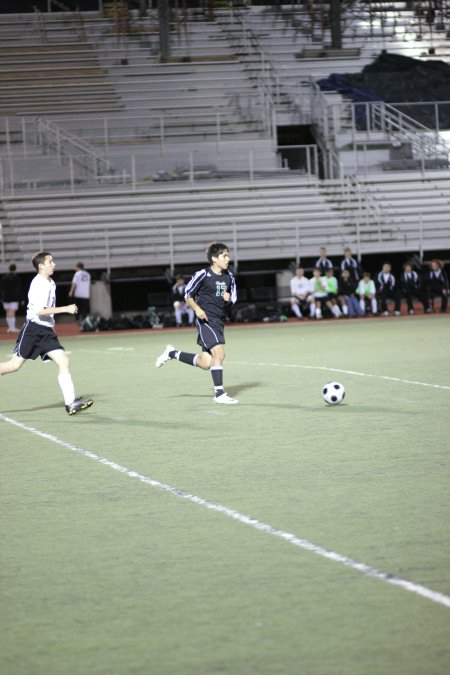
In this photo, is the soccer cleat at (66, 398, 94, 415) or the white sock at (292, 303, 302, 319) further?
the white sock at (292, 303, 302, 319)

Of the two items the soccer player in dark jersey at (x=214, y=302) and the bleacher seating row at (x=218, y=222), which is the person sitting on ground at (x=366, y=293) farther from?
the soccer player in dark jersey at (x=214, y=302)

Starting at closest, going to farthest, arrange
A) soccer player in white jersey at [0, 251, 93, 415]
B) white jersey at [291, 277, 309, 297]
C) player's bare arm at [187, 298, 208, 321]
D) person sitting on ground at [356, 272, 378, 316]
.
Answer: soccer player in white jersey at [0, 251, 93, 415], player's bare arm at [187, 298, 208, 321], white jersey at [291, 277, 309, 297], person sitting on ground at [356, 272, 378, 316]

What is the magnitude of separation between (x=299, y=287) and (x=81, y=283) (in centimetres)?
577

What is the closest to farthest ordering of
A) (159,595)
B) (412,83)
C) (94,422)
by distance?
(159,595), (94,422), (412,83)

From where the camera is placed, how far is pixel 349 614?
16.3 feet

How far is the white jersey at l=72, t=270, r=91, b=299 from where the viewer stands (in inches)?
1153

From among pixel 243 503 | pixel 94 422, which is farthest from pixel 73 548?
pixel 94 422

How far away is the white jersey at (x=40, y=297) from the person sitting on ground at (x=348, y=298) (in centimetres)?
1820

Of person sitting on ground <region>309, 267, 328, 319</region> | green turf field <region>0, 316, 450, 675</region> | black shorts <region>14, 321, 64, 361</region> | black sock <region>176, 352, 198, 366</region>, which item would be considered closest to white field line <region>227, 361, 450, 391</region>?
green turf field <region>0, 316, 450, 675</region>

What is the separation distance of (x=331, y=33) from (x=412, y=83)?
429cm

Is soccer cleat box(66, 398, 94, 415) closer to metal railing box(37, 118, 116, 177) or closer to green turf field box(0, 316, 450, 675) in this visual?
green turf field box(0, 316, 450, 675)

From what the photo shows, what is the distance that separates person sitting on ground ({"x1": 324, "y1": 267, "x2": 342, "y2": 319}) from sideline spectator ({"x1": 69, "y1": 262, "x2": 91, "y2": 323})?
628 cm

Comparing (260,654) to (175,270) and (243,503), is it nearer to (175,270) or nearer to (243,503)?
(243,503)

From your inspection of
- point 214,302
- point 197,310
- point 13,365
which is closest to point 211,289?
point 214,302
